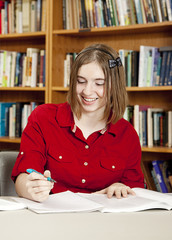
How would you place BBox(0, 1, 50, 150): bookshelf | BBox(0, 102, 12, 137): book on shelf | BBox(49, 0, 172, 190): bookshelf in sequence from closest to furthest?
BBox(49, 0, 172, 190): bookshelf → BBox(0, 1, 50, 150): bookshelf → BBox(0, 102, 12, 137): book on shelf

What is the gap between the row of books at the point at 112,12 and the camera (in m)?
2.87

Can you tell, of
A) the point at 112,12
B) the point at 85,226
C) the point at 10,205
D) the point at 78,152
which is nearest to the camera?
the point at 85,226

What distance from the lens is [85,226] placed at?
1054mm

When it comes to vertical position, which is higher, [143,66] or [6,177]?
[143,66]

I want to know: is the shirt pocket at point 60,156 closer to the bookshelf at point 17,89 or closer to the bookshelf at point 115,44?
the bookshelf at point 115,44

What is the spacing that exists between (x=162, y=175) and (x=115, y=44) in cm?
112

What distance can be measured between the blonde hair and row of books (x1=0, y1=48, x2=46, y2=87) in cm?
160

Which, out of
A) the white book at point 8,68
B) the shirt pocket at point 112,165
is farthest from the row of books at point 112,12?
the shirt pocket at point 112,165

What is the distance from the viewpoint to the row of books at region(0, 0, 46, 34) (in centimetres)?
332

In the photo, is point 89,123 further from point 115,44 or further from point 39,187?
point 115,44

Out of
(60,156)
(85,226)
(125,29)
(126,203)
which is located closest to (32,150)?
(60,156)

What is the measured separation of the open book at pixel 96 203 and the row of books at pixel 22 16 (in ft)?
7.27

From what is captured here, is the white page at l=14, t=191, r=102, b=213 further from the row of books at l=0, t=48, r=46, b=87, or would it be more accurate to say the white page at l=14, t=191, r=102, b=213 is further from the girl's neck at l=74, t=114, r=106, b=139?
the row of books at l=0, t=48, r=46, b=87

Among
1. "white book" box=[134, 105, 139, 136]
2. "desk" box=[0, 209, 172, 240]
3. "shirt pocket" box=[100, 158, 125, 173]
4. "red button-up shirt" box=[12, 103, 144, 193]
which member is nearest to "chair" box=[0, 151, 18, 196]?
"red button-up shirt" box=[12, 103, 144, 193]
